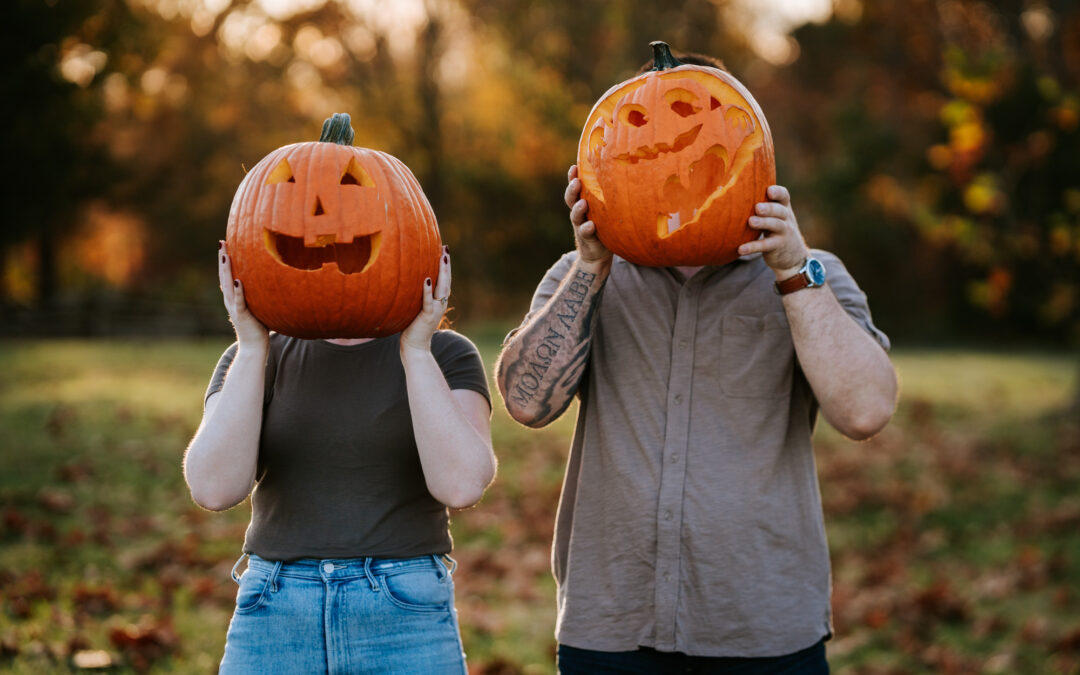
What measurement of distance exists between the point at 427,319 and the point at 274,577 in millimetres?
761

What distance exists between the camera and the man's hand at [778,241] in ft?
8.53

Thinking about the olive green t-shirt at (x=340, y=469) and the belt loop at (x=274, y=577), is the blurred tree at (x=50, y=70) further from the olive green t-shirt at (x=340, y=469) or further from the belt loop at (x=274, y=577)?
the belt loop at (x=274, y=577)

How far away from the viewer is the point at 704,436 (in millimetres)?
2721

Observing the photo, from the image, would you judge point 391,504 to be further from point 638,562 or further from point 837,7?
point 837,7

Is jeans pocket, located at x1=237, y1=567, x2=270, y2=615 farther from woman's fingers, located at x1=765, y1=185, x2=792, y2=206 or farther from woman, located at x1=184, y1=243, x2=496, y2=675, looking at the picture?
woman's fingers, located at x1=765, y1=185, x2=792, y2=206

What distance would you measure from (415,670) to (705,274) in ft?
4.37

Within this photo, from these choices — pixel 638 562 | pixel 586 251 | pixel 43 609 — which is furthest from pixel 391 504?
pixel 43 609

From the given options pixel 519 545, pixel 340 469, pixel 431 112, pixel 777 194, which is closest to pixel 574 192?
pixel 777 194

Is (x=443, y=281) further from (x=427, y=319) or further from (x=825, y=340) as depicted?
(x=825, y=340)

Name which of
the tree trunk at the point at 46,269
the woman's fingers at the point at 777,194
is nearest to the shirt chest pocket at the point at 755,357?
the woman's fingers at the point at 777,194

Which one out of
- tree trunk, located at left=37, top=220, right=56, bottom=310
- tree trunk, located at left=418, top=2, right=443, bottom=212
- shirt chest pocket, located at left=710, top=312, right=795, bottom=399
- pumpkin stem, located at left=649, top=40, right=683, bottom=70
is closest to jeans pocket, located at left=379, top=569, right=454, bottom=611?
shirt chest pocket, located at left=710, top=312, right=795, bottom=399

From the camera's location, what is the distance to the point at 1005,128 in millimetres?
13359

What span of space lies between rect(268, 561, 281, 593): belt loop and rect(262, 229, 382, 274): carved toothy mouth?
30.4 inches

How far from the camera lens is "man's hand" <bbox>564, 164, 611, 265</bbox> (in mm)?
2746
